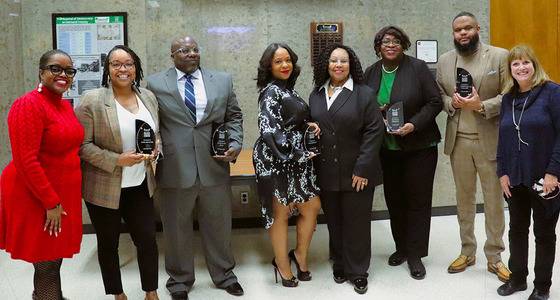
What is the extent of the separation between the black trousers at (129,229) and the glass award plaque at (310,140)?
1.03m

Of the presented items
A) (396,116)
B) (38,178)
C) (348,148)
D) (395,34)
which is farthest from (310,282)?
(38,178)

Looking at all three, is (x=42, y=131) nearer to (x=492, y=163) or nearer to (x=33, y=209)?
(x=33, y=209)

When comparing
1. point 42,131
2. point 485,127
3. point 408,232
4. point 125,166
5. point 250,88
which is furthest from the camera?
point 250,88

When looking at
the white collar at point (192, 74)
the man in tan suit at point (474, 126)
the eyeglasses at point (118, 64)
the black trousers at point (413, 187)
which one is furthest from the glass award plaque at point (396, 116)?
the eyeglasses at point (118, 64)

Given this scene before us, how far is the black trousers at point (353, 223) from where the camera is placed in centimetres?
332

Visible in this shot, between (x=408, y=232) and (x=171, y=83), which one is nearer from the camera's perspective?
(x=171, y=83)

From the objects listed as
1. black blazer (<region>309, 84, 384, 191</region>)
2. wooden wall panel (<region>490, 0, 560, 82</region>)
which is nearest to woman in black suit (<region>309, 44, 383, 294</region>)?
black blazer (<region>309, 84, 384, 191</region>)

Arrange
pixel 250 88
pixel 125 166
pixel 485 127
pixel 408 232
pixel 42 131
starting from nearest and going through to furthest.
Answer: pixel 42 131
pixel 125 166
pixel 485 127
pixel 408 232
pixel 250 88

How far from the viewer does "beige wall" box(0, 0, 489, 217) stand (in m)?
4.60

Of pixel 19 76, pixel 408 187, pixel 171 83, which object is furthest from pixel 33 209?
pixel 19 76

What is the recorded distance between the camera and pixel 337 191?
3.31m

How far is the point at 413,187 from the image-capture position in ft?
11.6

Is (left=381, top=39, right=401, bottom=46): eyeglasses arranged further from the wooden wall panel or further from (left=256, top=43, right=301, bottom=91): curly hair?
the wooden wall panel

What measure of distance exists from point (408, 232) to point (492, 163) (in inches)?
30.4
